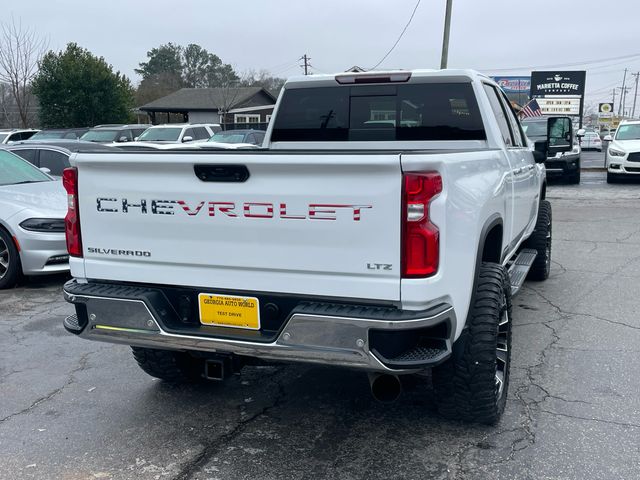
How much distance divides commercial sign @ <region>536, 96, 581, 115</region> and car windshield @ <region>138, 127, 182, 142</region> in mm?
17687

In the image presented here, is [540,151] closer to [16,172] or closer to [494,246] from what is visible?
[494,246]

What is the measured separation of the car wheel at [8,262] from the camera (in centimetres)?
754

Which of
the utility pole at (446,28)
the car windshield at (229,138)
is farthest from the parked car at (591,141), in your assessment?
the car windshield at (229,138)

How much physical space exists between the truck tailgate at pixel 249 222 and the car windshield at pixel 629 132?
58.1ft

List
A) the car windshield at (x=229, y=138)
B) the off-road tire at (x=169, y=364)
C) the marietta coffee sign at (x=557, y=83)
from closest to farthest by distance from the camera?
the off-road tire at (x=169, y=364) → the car windshield at (x=229, y=138) → the marietta coffee sign at (x=557, y=83)

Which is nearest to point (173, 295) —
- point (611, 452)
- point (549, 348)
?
point (611, 452)

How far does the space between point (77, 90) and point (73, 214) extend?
35.8m

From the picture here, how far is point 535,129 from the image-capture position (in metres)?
17.8

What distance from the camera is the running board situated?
5289 mm

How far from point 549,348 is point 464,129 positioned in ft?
6.14

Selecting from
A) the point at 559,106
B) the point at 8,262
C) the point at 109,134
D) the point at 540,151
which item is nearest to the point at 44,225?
the point at 8,262

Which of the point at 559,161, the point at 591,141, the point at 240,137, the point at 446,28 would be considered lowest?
the point at 591,141

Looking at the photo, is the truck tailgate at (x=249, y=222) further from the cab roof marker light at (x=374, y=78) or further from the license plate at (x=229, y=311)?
the cab roof marker light at (x=374, y=78)

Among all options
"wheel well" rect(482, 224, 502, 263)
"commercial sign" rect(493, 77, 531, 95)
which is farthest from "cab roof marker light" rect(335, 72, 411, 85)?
"commercial sign" rect(493, 77, 531, 95)
